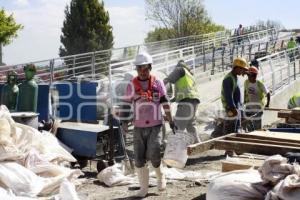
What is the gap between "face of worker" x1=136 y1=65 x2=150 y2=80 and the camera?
19.4 ft

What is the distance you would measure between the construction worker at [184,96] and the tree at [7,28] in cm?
2192

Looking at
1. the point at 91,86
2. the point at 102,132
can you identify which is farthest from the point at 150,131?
the point at 91,86

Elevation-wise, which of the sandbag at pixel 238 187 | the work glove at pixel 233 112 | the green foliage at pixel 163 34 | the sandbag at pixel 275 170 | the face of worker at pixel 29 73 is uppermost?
the green foliage at pixel 163 34

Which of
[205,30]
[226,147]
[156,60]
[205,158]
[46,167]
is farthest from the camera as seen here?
[205,30]

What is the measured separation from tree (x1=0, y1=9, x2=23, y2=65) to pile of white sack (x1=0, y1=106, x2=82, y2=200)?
22117 millimetres

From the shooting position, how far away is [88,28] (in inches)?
1393

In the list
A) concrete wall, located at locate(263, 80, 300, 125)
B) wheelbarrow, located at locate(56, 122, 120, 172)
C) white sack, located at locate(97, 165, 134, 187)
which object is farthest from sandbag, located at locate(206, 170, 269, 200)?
Answer: concrete wall, located at locate(263, 80, 300, 125)

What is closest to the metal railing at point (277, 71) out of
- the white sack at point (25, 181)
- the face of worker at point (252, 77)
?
the face of worker at point (252, 77)

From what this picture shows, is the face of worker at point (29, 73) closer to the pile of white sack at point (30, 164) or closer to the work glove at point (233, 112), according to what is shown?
the pile of white sack at point (30, 164)

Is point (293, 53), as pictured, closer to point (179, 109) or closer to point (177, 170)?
point (179, 109)

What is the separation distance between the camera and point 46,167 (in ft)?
21.1

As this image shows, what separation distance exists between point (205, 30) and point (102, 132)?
3695cm

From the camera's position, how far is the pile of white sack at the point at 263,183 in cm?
354

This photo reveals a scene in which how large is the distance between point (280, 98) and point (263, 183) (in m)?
9.87
